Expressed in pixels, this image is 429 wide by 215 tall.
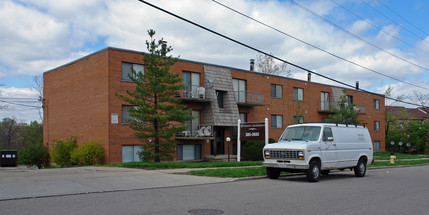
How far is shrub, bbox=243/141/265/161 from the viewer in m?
27.8

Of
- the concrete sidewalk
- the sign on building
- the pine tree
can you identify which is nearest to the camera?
the concrete sidewalk

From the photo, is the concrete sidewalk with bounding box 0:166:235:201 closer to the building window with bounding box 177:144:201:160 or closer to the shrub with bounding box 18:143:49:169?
the building window with bounding box 177:144:201:160

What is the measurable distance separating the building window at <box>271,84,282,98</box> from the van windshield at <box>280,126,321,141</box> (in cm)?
2211

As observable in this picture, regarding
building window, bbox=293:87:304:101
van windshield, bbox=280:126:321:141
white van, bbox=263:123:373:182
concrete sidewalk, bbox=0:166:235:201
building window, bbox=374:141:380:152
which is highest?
building window, bbox=293:87:304:101

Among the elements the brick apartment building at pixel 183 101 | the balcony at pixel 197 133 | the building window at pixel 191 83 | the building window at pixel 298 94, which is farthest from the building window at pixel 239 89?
the building window at pixel 298 94

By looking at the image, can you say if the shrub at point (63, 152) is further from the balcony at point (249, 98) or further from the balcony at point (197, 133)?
the balcony at point (249, 98)

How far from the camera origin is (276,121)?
37.5 m

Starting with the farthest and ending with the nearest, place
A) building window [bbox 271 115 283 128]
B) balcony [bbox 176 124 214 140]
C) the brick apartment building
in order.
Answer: building window [bbox 271 115 283 128] < balcony [bbox 176 124 214 140] < the brick apartment building

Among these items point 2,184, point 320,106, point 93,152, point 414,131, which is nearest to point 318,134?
point 2,184

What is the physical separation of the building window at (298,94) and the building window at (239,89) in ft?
24.2

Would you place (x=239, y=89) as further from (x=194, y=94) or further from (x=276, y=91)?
(x=194, y=94)

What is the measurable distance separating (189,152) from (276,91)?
39.1 feet

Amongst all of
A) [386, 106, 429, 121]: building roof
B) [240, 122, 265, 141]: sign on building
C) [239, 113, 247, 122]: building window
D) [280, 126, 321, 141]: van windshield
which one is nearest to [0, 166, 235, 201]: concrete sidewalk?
[280, 126, 321, 141]: van windshield

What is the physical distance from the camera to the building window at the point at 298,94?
3943cm
